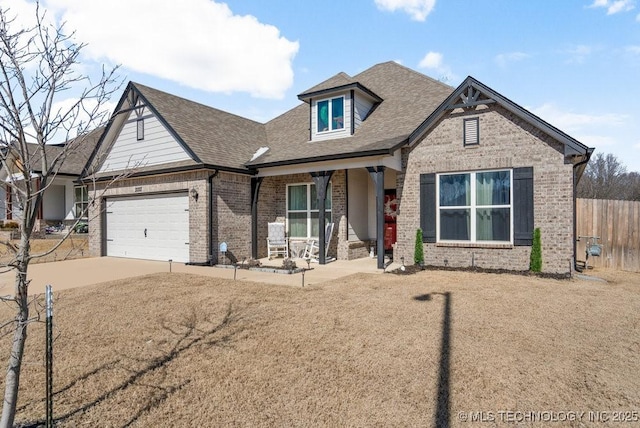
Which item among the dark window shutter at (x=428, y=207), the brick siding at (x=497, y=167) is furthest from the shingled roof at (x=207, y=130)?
the dark window shutter at (x=428, y=207)

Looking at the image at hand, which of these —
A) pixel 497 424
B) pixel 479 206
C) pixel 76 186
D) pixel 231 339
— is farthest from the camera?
pixel 76 186

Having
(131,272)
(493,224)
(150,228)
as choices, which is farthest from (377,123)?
(131,272)

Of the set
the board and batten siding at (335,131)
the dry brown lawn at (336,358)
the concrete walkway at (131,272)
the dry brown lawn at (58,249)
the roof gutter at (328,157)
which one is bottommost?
the dry brown lawn at (336,358)

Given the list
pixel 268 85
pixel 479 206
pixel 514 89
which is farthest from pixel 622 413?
pixel 268 85

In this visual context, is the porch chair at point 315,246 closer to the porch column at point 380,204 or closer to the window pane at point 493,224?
the porch column at point 380,204

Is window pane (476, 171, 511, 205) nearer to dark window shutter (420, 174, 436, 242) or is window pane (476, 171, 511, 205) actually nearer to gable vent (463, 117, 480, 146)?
gable vent (463, 117, 480, 146)

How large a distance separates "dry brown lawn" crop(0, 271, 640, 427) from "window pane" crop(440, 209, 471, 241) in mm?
2979

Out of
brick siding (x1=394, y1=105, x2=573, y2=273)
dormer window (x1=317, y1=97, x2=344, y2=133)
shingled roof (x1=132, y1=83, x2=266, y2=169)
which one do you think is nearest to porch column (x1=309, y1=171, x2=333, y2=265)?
brick siding (x1=394, y1=105, x2=573, y2=273)

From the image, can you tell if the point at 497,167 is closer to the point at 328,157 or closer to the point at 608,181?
the point at 328,157

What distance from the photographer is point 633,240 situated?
35.5 feet

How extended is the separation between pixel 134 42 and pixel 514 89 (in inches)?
620

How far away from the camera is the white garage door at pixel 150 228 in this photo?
41.7 ft

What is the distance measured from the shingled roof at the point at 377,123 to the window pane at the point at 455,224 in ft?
7.95

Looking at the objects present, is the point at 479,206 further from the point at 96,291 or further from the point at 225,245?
the point at 96,291
